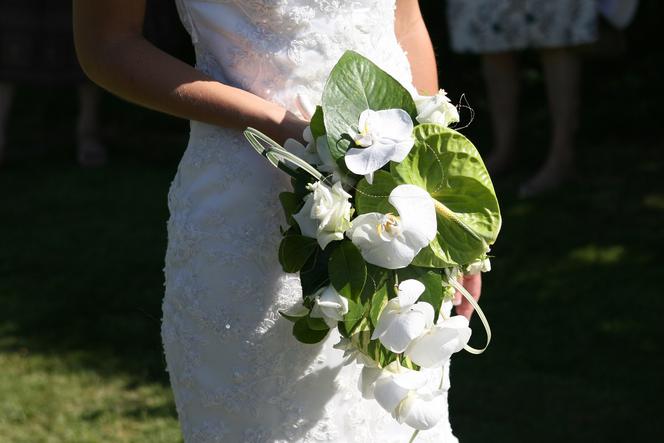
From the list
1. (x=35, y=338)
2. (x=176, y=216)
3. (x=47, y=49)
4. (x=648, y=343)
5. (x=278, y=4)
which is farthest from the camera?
(x=47, y=49)

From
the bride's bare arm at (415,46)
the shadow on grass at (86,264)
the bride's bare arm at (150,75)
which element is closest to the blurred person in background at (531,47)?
the shadow on grass at (86,264)

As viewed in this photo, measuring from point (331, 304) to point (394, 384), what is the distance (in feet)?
0.58

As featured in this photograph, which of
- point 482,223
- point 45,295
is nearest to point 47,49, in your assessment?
point 45,295

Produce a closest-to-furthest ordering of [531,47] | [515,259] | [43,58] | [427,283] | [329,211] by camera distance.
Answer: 1. [329,211]
2. [427,283]
3. [515,259]
4. [531,47]
5. [43,58]

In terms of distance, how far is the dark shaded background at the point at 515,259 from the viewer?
438 centimetres

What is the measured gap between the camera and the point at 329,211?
1.69 metres

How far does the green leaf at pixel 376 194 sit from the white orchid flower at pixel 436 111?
0.15 m

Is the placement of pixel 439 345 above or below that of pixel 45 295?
above

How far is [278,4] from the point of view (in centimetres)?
201

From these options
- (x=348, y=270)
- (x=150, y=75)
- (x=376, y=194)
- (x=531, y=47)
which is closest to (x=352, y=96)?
(x=376, y=194)

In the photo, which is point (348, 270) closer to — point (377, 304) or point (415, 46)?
point (377, 304)

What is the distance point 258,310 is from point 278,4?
1.85 ft

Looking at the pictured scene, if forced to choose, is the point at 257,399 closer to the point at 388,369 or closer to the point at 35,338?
the point at 388,369

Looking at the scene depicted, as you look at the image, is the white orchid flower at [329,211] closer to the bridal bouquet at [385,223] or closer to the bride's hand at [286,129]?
the bridal bouquet at [385,223]
